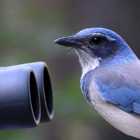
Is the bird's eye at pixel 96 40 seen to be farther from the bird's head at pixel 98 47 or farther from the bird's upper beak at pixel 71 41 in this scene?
the bird's upper beak at pixel 71 41

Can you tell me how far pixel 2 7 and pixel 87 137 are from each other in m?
1.90

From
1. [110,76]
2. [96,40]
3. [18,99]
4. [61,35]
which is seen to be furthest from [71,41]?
[61,35]

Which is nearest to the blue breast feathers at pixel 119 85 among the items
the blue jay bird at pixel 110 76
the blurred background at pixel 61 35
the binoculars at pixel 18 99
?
the blue jay bird at pixel 110 76

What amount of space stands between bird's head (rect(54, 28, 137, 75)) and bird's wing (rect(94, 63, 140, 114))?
13 cm

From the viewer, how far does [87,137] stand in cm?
794

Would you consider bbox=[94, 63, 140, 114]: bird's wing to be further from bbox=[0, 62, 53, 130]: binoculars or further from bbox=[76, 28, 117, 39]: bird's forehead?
bbox=[0, 62, 53, 130]: binoculars

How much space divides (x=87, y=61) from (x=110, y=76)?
0.81 ft

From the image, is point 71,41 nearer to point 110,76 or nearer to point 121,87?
point 110,76

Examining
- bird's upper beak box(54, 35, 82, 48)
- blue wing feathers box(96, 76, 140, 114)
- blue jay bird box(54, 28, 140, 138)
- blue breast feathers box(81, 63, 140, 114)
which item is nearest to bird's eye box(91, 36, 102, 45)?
blue jay bird box(54, 28, 140, 138)

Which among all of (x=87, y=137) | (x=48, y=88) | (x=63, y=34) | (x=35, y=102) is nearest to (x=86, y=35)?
(x=48, y=88)

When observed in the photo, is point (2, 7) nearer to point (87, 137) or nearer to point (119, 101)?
point (87, 137)

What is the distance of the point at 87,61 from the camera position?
5.42 meters

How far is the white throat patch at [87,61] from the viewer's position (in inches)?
212

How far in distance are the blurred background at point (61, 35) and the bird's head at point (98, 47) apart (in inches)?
56.2
